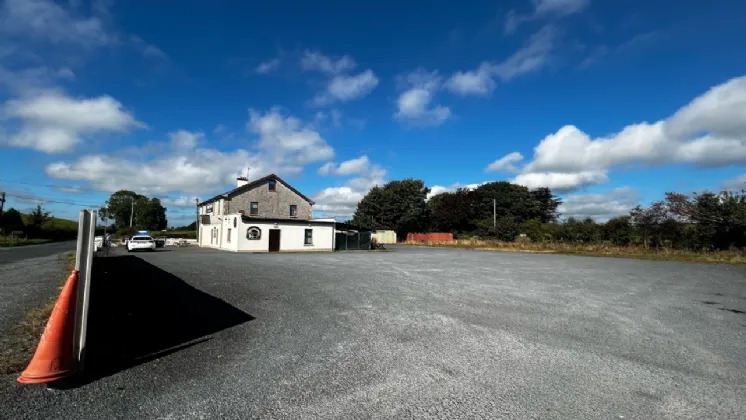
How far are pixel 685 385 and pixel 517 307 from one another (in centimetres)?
414

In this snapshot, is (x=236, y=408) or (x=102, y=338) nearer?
(x=236, y=408)

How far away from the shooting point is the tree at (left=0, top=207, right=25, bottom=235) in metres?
50.8

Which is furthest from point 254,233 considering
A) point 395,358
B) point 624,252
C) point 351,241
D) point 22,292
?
point 624,252

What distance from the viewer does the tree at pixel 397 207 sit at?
61500 millimetres

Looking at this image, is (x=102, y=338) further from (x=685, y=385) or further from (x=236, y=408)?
(x=685, y=385)

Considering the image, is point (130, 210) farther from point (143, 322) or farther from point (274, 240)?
point (143, 322)

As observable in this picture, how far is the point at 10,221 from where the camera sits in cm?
5509

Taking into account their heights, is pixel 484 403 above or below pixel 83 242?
below

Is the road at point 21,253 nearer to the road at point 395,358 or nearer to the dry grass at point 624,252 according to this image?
the road at point 395,358

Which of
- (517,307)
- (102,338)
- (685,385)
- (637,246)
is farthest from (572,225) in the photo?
(102,338)

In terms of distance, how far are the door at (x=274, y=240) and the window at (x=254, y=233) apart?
958mm

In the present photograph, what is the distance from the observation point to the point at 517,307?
27.3 feet

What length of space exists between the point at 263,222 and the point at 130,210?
8144 cm

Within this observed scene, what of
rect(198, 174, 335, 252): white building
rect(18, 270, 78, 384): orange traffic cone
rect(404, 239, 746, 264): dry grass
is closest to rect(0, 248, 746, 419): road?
rect(18, 270, 78, 384): orange traffic cone
